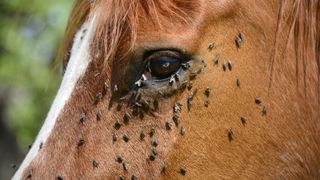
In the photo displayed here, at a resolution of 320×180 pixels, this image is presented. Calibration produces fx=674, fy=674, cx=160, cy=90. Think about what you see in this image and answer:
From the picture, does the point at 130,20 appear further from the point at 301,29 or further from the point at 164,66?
the point at 301,29

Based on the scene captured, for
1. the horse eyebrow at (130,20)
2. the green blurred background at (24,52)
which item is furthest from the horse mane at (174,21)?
the green blurred background at (24,52)

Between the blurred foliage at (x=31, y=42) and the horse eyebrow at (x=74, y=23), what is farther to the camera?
the blurred foliage at (x=31, y=42)

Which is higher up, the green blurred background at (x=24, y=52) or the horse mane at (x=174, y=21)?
the horse mane at (x=174, y=21)

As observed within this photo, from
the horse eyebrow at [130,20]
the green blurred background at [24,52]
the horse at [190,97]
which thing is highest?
the horse eyebrow at [130,20]

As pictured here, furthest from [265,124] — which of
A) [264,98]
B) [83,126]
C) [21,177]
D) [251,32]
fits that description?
[21,177]

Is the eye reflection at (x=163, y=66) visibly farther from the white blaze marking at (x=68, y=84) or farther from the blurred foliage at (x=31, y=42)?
the blurred foliage at (x=31, y=42)

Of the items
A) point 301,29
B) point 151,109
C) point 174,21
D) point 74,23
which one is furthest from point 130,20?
point 301,29

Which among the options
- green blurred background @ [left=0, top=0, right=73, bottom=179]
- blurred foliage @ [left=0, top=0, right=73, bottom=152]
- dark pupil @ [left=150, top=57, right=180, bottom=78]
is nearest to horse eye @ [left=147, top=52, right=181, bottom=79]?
dark pupil @ [left=150, top=57, right=180, bottom=78]

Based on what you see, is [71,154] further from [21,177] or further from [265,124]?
[265,124]

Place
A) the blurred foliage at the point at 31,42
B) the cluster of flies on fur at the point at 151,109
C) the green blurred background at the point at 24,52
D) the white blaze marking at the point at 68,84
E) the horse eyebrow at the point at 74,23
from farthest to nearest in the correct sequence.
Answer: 1. the blurred foliage at the point at 31,42
2. the green blurred background at the point at 24,52
3. the horse eyebrow at the point at 74,23
4. the white blaze marking at the point at 68,84
5. the cluster of flies on fur at the point at 151,109
